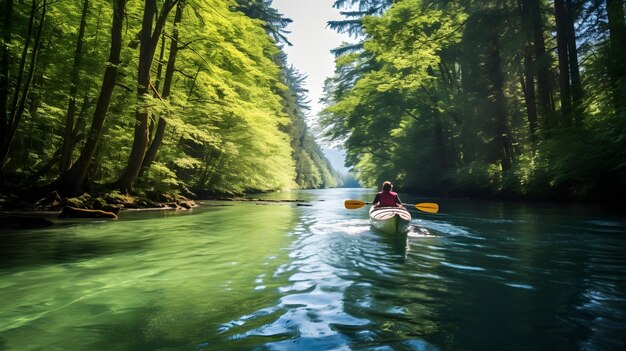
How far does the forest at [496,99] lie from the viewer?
12828mm

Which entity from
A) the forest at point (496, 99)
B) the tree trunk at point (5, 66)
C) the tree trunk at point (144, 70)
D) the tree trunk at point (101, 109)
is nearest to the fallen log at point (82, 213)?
the tree trunk at point (101, 109)

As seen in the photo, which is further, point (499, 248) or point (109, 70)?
point (109, 70)

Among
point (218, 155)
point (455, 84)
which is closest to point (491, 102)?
point (455, 84)

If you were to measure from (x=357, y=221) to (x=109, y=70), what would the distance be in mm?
10332

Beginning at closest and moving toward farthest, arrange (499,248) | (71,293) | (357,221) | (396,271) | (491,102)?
(71,293)
(396,271)
(499,248)
(357,221)
(491,102)

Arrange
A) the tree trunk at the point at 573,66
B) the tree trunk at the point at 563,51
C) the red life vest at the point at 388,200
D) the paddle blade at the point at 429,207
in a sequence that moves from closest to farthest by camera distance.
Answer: the red life vest at the point at 388,200, the paddle blade at the point at 429,207, the tree trunk at the point at 573,66, the tree trunk at the point at 563,51

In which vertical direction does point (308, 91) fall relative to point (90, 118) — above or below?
above

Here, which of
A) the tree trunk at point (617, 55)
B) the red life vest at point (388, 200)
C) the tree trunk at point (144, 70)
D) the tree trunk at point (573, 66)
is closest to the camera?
the tree trunk at point (617, 55)

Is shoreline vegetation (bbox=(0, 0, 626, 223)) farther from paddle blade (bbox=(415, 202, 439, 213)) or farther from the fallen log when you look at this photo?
paddle blade (bbox=(415, 202, 439, 213))

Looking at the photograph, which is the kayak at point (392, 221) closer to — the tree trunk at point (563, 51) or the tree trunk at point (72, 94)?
the tree trunk at point (563, 51)

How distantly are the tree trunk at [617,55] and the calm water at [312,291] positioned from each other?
4147mm

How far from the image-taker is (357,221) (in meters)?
13.0

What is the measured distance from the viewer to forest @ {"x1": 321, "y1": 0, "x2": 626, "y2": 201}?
12.8m

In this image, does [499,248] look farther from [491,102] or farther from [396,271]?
[491,102]
